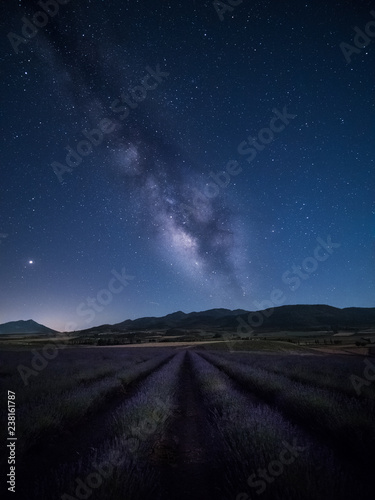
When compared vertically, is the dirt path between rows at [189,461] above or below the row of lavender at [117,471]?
below

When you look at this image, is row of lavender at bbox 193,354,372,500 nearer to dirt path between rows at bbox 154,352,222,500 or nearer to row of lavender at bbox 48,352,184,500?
dirt path between rows at bbox 154,352,222,500

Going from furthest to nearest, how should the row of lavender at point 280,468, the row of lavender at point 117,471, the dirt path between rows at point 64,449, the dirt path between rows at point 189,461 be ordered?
1. the dirt path between rows at point 64,449
2. the dirt path between rows at point 189,461
3. the row of lavender at point 117,471
4. the row of lavender at point 280,468

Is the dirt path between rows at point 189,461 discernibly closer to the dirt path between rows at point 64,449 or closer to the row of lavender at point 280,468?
the row of lavender at point 280,468

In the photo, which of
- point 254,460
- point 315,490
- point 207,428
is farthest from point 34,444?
point 315,490

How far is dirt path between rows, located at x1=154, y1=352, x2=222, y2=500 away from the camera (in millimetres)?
3295

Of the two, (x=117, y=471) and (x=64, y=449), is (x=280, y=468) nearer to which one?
(x=117, y=471)

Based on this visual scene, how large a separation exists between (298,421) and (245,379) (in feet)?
17.9

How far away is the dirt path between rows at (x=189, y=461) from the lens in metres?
3.29

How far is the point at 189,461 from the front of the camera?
4.25 meters

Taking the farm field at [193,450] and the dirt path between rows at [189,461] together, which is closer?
the farm field at [193,450]

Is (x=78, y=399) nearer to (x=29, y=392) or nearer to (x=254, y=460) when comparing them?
(x=29, y=392)

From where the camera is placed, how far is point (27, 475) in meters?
3.48

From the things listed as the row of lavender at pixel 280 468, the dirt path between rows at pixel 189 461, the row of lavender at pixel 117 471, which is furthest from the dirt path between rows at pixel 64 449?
the row of lavender at pixel 280 468

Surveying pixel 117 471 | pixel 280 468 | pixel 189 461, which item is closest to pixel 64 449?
pixel 189 461
